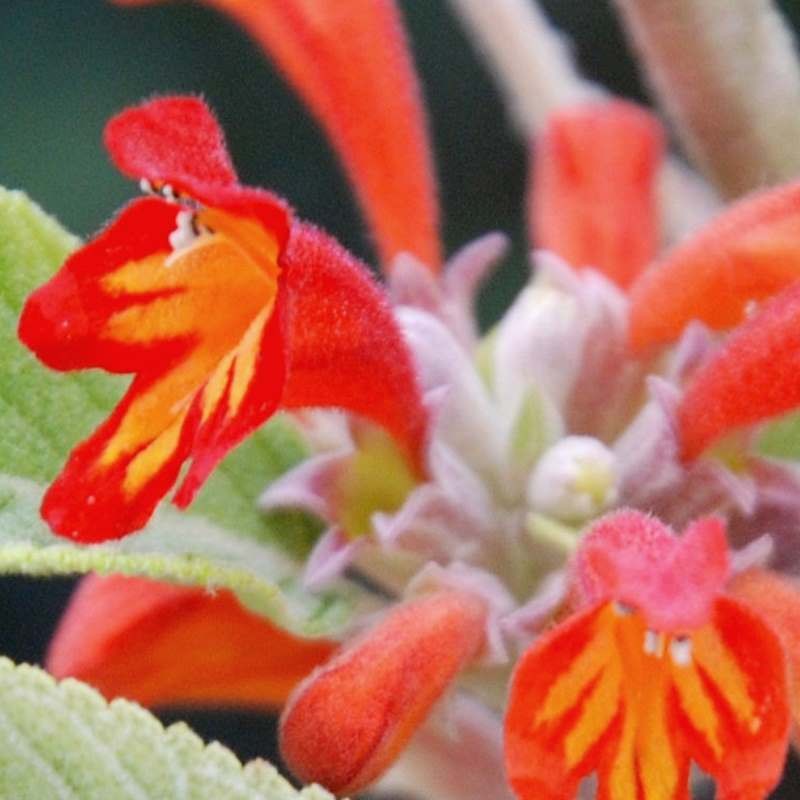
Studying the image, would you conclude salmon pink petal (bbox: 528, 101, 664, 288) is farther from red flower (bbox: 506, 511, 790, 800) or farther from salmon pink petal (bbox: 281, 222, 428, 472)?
red flower (bbox: 506, 511, 790, 800)

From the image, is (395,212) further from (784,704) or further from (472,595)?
(784,704)

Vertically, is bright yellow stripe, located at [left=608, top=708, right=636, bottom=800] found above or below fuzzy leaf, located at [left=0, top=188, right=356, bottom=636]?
below

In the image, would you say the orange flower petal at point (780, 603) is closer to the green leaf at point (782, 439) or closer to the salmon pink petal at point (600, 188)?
the green leaf at point (782, 439)

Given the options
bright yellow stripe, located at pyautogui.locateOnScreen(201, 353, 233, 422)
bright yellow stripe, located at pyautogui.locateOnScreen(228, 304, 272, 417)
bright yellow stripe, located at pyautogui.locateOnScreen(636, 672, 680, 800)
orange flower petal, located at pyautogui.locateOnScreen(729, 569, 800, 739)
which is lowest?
orange flower petal, located at pyautogui.locateOnScreen(729, 569, 800, 739)

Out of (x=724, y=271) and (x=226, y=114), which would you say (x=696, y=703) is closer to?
(x=724, y=271)

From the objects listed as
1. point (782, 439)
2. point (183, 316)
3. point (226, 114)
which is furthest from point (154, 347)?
point (226, 114)

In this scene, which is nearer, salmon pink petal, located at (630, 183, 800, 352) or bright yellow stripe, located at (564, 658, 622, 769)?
bright yellow stripe, located at (564, 658, 622, 769)

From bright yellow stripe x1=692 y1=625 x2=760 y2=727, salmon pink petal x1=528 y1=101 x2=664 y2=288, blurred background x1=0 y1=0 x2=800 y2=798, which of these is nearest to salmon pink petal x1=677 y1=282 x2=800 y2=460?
bright yellow stripe x1=692 y1=625 x2=760 y2=727

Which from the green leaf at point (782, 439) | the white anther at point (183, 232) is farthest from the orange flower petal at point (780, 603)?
the white anther at point (183, 232)
